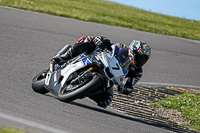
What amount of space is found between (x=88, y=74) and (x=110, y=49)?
0.70 meters

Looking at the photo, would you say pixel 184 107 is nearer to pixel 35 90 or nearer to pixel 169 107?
pixel 169 107

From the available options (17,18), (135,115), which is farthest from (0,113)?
(17,18)

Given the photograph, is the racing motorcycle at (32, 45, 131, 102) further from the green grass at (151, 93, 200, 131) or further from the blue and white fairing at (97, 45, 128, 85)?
the green grass at (151, 93, 200, 131)

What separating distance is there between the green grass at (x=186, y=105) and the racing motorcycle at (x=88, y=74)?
2.07 metres

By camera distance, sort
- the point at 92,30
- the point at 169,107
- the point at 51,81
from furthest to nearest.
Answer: the point at 92,30 < the point at 169,107 < the point at 51,81

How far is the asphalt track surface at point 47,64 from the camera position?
15.2ft

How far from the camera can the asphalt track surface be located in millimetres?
4633

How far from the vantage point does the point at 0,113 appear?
4254 mm

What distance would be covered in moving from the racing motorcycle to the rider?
0.10 metres

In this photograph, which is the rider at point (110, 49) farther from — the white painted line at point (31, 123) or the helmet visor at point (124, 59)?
the white painted line at point (31, 123)

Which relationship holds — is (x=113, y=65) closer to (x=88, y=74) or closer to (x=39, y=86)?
(x=88, y=74)

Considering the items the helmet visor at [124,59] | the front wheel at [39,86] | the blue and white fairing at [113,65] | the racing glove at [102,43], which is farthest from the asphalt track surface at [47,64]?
the racing glove at [102,43]

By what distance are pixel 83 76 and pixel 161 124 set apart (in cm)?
190

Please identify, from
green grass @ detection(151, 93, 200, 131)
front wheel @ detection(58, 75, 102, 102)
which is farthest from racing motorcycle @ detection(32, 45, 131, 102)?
green grass @ detection(151, 93, 200, 131)
